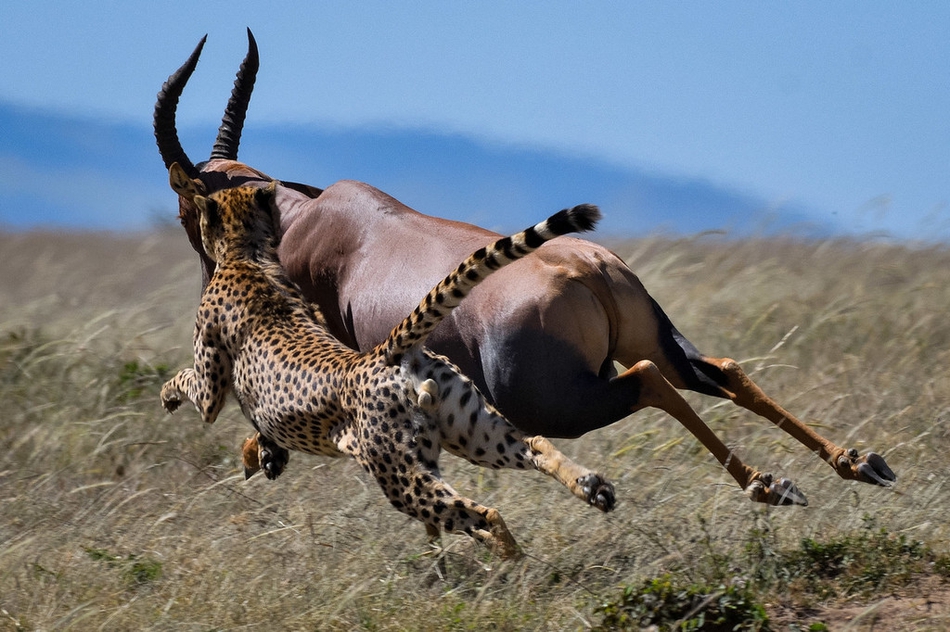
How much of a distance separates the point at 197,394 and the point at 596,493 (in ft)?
7.70

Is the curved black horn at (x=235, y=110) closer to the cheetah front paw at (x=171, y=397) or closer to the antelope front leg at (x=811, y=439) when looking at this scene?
the cheetah front paw at (x=171, y=397)

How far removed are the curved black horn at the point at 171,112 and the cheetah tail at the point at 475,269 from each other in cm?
353

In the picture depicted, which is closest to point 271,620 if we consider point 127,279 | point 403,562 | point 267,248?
point 403,562

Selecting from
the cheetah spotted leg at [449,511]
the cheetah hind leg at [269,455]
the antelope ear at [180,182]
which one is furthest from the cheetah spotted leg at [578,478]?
the antelope ear at [180,182]

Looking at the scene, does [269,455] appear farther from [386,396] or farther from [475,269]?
[475,269]

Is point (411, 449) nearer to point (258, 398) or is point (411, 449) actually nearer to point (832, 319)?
point (258, 398)

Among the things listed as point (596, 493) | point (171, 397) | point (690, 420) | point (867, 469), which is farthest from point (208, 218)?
point (867, 469)

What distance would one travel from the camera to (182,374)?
6.29 meters

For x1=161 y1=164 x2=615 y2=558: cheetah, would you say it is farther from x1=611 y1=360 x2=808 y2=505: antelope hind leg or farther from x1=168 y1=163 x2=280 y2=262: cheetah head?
x1=611 y1=360 x2=808 y2=505: antelope hind leg

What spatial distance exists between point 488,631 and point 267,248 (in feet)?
9.21

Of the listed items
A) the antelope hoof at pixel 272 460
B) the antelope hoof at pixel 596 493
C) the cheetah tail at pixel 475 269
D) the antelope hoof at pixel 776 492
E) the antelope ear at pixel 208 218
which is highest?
the cheetah tail at pixel 475 269

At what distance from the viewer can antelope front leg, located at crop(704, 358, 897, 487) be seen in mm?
5324

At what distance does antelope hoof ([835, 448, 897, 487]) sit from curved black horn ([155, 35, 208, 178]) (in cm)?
446

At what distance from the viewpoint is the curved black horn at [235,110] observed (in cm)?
821
